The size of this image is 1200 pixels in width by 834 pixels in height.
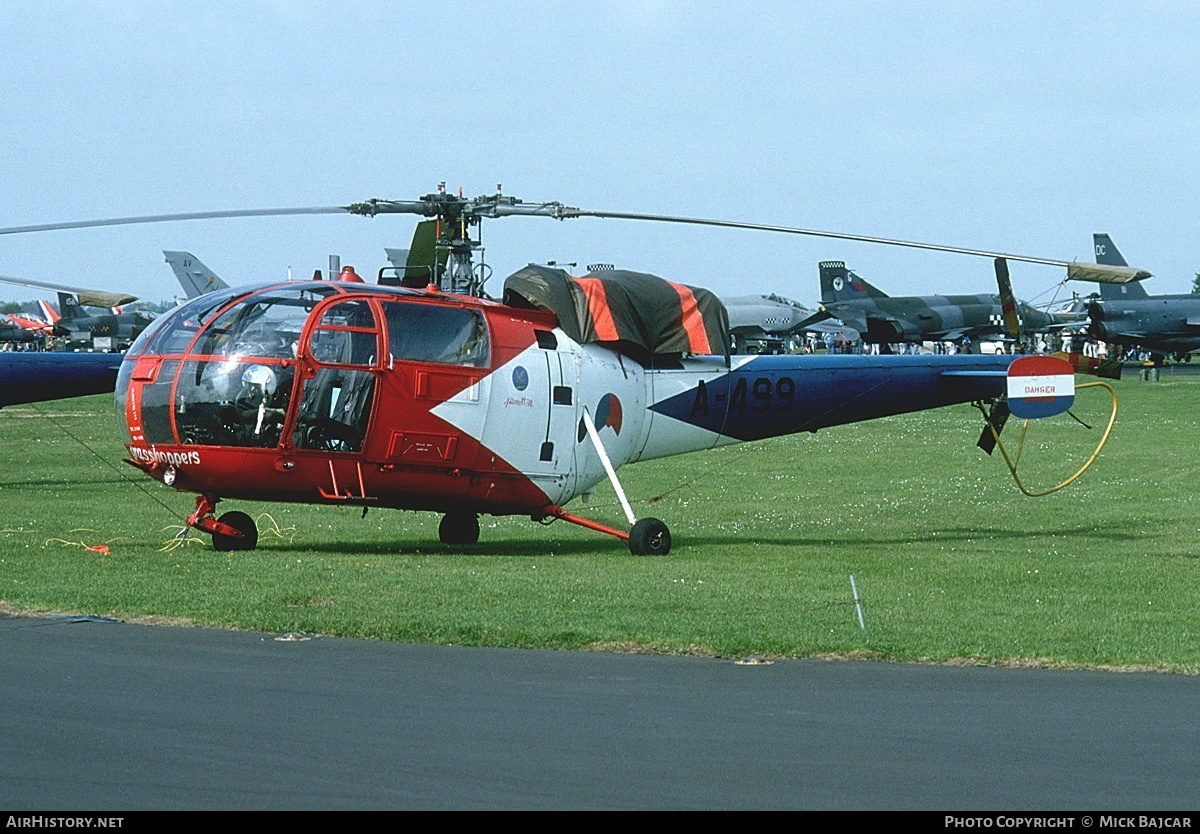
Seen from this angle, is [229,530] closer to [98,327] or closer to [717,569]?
[717,569]

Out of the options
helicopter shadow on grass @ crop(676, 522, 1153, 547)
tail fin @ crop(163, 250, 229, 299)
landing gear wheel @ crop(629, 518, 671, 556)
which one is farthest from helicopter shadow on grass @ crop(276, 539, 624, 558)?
tail fin @ crop(163, 250, 229, 299)

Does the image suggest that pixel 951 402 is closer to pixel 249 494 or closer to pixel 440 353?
pixel 440 353

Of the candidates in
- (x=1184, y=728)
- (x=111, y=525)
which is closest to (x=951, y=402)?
(x=111, y=525)

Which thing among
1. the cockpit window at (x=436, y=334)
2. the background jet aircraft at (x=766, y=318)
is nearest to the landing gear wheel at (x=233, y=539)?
the cockpit window at (x=436, y=334)

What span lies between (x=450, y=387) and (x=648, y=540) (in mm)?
2727

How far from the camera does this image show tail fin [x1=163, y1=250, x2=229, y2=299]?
7525cm

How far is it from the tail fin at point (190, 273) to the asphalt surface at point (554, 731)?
6655cm

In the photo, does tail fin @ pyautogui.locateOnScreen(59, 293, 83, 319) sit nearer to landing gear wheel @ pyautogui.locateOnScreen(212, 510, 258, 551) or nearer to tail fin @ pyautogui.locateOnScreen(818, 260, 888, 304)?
tail fin @ pyautogui.locateOnScreen(818, 260, 888, 304)

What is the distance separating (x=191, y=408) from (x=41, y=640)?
189 inches

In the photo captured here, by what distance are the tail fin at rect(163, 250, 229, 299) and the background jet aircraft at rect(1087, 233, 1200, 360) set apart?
139 feet

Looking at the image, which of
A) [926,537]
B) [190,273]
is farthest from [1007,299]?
[190,273]

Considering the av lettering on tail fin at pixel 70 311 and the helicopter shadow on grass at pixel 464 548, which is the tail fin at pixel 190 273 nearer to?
the av lettering on tail fin at pixel 70 311

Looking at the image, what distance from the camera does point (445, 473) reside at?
656 inches

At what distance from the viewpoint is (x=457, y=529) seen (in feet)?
60.5
